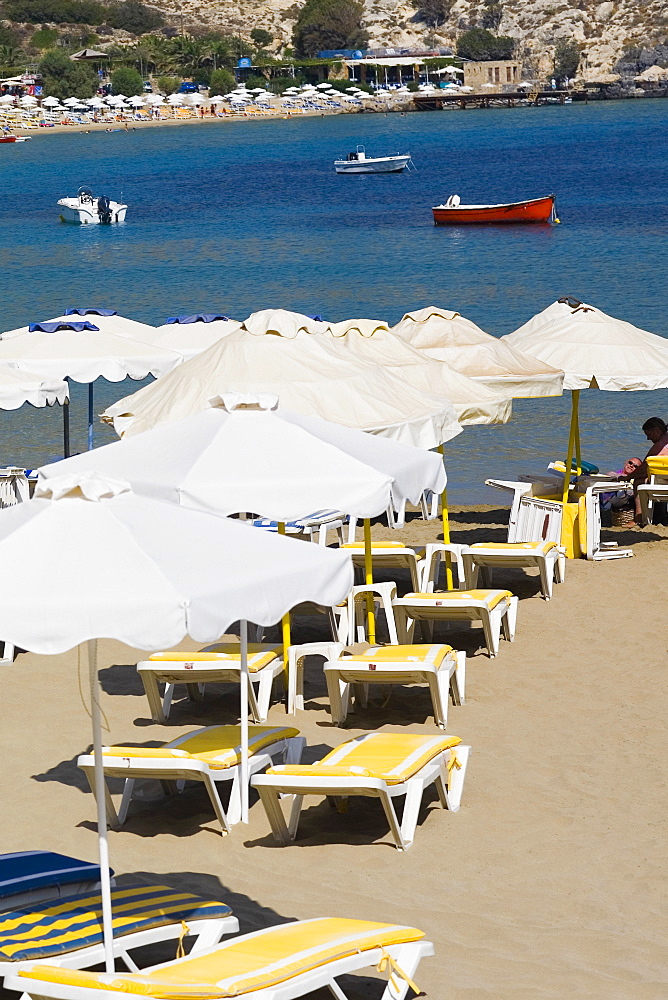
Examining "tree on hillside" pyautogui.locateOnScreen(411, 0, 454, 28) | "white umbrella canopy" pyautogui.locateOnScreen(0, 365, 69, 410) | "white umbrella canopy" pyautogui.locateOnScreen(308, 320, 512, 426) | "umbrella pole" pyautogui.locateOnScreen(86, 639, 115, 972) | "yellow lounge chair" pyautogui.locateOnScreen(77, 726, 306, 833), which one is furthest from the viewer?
"tree on hillside" pyautogui.locateOnScreen(411, 0, 454, 28)

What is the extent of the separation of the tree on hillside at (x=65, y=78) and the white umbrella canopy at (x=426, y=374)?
15412 cm

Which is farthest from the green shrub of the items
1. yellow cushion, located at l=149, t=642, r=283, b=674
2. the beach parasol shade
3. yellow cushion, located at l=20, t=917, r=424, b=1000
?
yellow cushion, located at l=20, t=917, r=424, b=1000

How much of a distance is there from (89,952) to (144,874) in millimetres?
1234

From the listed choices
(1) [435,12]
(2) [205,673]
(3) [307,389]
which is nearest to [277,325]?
(3) [307,389]

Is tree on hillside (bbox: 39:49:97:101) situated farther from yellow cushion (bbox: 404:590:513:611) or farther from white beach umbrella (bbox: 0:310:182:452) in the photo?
yellow cushion (bbox: 404:590:513:611)

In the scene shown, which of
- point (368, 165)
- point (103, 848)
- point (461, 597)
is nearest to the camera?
point (103, 848)

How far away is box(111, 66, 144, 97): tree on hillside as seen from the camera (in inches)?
6058

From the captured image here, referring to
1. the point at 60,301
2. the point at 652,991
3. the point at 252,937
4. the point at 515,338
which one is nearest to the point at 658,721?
the point at 652,991

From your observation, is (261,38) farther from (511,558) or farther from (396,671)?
(396,671)

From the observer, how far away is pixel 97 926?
455cm

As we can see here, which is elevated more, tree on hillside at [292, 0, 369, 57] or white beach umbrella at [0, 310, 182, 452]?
tree on hillside at [292, 0, 369, 57]

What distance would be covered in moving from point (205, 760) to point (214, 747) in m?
0.21

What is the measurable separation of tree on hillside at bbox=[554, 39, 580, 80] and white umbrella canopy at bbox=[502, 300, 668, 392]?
17428cm

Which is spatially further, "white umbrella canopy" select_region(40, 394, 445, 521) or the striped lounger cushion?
"white umbrella canopy" select_region(40, 394, 445, 521)
